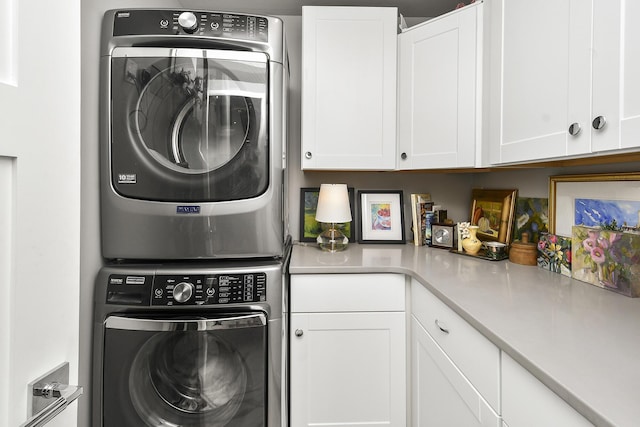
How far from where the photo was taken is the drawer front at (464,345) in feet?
2.85

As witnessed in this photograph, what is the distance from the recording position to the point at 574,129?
1.02 meters

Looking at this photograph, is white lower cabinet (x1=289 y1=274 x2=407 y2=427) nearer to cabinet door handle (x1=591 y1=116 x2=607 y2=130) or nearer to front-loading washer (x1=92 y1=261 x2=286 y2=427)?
front-loading washer (x1=92 y1=261 x2=286 y2=427)

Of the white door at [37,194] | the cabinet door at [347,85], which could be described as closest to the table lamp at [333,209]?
the cabinet door at [347,85]

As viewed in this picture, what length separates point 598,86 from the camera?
3.11 ft

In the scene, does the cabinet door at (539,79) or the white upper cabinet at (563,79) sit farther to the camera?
the cabinet door at (539,79)

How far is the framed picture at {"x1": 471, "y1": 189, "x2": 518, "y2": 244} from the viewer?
70.1 inches

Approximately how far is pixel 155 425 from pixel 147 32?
149 centimetres

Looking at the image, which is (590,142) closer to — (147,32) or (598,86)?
(598,86)

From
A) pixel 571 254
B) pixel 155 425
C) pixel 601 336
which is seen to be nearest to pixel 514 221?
pixel 571 254

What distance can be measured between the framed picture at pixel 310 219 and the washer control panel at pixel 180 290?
882 mm

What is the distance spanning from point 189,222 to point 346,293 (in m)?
0.74

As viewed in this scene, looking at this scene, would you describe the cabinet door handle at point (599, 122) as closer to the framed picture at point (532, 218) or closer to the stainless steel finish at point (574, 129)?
the stainless steel finish at point (574, 129)

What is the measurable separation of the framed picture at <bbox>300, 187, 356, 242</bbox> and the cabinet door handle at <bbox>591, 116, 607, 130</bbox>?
55.0 inches

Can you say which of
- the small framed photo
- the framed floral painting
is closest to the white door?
the framed floral painting
